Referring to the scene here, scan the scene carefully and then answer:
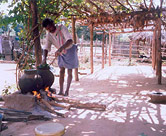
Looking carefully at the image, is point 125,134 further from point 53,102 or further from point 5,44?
point 5,44

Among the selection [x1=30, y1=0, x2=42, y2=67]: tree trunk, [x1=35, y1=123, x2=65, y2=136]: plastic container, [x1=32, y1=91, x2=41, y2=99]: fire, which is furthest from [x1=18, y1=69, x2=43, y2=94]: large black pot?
[x1=35, y1=123, x2=65, y2=136]: plastic container

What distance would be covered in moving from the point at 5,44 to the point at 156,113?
57.5 feet

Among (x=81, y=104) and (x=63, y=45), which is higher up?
(x=63, y=45)

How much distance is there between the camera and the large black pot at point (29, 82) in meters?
3.45

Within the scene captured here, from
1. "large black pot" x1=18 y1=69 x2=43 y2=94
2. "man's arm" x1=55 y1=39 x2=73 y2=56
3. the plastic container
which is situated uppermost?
"man's arm" x1=55 y1=39 x2=73 y2=56

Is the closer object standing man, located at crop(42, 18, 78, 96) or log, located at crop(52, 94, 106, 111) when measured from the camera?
log, located at crop(52, 94, 106, 111)

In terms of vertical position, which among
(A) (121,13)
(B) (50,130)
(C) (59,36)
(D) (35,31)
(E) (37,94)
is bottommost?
(B) (50,130)

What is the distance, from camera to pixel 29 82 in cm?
345

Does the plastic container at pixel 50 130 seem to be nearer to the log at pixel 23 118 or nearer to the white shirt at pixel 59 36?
the log at pixel 23 118

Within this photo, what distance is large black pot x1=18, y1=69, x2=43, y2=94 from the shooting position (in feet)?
11.3

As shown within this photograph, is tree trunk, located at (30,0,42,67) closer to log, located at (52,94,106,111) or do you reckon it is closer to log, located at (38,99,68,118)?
log, located at (52,94,106,111)

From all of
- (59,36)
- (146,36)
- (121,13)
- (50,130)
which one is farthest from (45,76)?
(146,36)

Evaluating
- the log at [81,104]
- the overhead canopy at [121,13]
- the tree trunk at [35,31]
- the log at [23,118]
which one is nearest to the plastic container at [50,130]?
the log at [23,118]

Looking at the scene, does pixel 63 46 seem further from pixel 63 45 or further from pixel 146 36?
pixel 146 36
